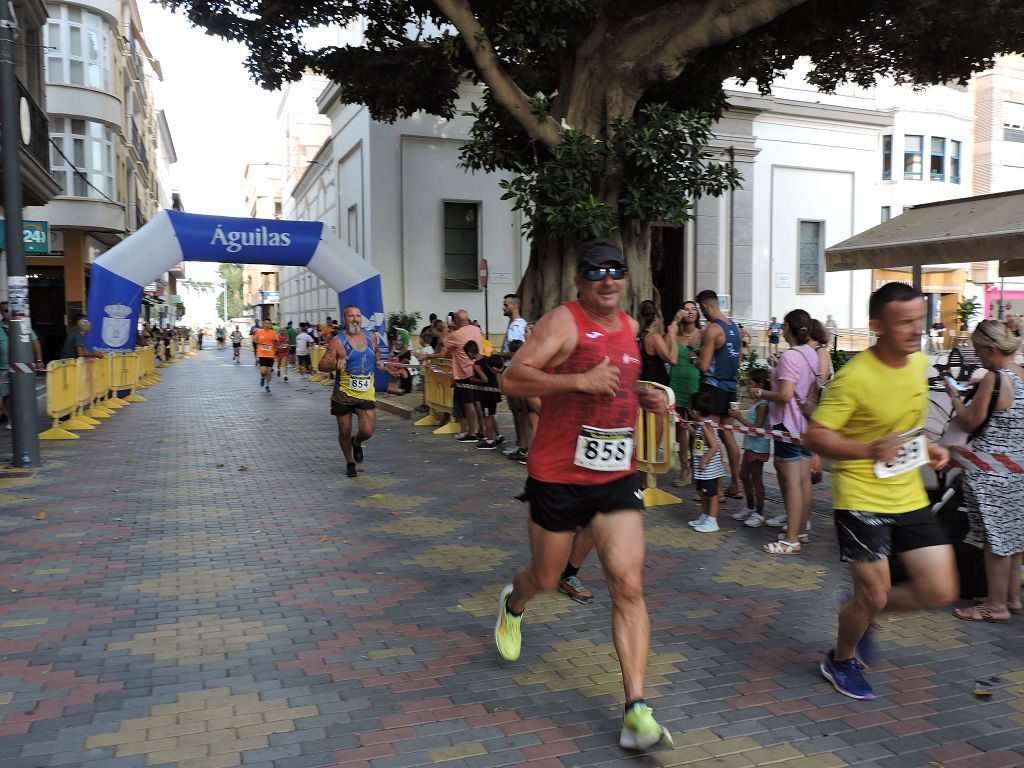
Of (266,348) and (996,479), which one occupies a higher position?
(266,348)

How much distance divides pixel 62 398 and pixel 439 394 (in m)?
5.74

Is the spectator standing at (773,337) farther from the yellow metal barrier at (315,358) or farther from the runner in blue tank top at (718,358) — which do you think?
the runner in blue tank top at (718,358)

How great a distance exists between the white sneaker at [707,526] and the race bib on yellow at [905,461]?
3.38m

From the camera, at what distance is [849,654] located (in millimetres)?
3879

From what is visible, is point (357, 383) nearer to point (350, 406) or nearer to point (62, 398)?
point (350, 406)

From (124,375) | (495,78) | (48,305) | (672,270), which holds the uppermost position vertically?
(495,78)

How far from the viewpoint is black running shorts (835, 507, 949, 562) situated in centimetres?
360

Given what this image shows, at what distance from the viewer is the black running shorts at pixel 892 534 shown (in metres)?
3.60

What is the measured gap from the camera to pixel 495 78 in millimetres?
11570

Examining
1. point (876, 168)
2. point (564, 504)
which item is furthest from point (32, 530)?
point (876, 168)

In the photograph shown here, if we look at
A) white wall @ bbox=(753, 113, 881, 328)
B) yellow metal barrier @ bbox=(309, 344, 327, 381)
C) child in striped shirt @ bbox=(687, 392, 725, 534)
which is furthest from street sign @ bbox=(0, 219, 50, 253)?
white wall @ bbox=(753, 113, 881, 328)

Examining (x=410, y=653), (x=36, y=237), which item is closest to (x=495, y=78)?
(x=410, y=653)

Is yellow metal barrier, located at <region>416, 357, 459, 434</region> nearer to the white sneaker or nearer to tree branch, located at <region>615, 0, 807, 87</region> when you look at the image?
tree branch, located at <region>615, 0, 807, 87</region>

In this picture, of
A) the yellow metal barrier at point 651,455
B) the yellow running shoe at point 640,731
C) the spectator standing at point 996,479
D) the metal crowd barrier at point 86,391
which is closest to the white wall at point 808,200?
the metal crowd barrier at point 86,391
